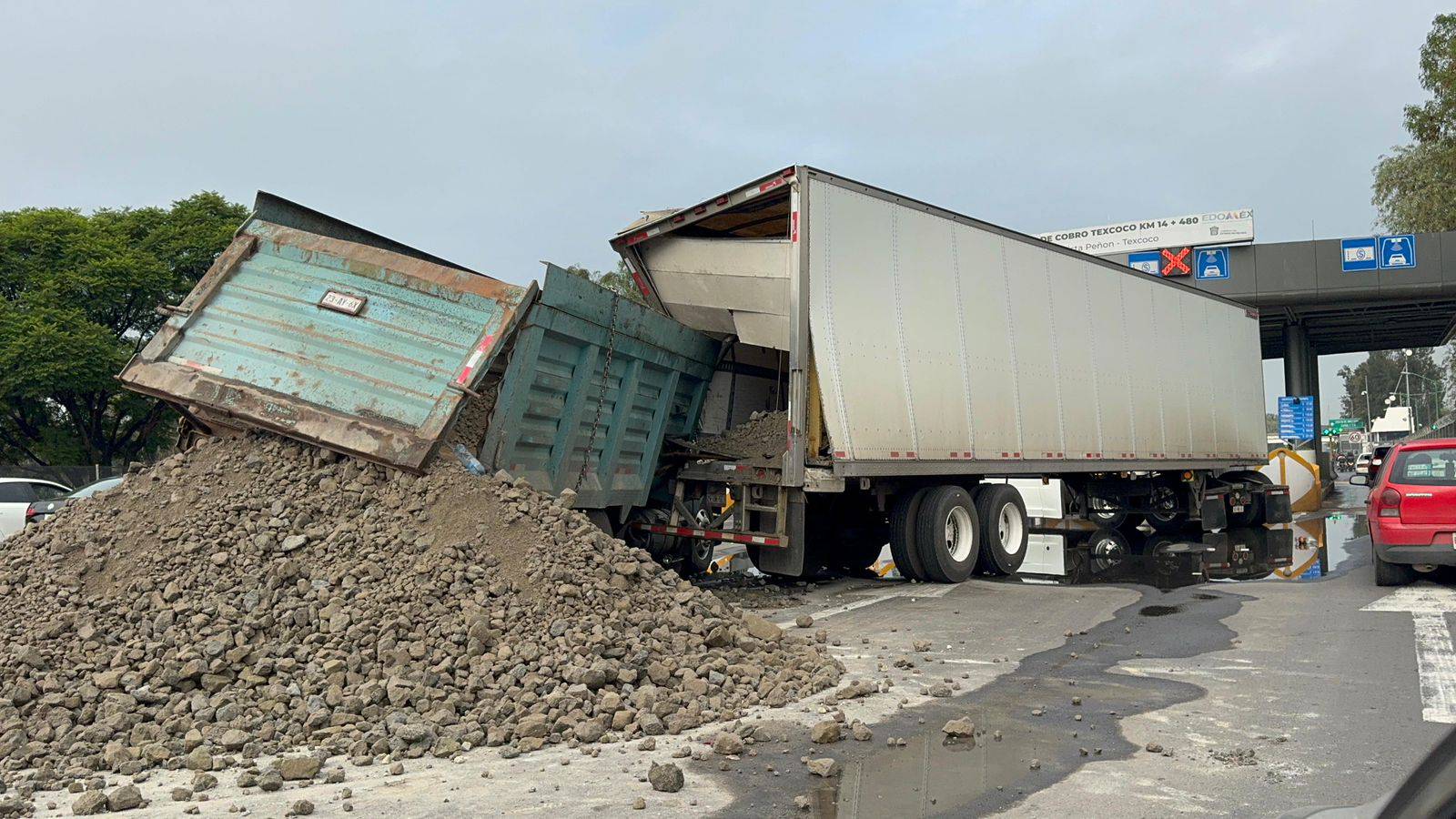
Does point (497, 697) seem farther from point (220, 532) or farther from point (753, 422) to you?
point (753, 422)

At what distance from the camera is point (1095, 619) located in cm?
944

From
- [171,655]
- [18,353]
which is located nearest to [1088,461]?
[171,655]

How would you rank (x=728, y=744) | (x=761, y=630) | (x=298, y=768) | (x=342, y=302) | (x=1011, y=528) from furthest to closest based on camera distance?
(x=1011, y=528) → (x=342, y=302) → (x=761, y=630) → (x=728, y=744) → (x=298, y=768)

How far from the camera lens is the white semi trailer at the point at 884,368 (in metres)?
10.4

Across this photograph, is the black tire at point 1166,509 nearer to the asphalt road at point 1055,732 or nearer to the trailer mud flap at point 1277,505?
the trailer mud flap at point 1277,505

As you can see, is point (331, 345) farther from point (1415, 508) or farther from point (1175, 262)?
point (1175, 262)

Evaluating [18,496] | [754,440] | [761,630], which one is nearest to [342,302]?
[761,630]

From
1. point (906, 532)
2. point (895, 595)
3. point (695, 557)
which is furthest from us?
point (695, 557)

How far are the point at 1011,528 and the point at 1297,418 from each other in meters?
29.7

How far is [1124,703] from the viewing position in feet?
20.6

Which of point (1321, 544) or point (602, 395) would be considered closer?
point (602, 395)

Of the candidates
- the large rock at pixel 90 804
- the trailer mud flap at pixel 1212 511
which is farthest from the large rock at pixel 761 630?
the trailer mud flap at pixel 1212 511

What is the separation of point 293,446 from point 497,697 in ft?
10.4

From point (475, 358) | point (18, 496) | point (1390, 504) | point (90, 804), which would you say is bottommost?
point (90, 804)
